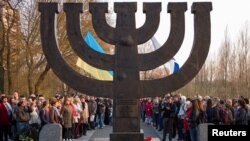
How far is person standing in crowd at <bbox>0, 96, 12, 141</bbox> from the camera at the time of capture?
55.0 feet

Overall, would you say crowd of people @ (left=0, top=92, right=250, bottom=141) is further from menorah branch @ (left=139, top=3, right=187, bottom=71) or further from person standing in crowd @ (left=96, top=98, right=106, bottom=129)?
person standing in crowd @ (left=96, top=98, right=106, bottom=129)

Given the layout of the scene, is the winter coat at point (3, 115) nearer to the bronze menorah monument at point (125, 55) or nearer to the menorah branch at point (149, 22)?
the bronze menorah monument at point (125, 55)

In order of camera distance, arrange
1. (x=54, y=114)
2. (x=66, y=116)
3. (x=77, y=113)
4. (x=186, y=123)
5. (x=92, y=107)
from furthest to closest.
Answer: (x=92, y=107) → (x=77, y=113) → (x=66, y=116) → (x=186, y=123) → (x=54, y=114)

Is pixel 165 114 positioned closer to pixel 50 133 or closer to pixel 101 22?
pixel 50 133

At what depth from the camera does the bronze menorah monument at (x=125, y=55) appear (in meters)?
11.3

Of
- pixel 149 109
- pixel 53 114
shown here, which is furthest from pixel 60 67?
pixel 149 109

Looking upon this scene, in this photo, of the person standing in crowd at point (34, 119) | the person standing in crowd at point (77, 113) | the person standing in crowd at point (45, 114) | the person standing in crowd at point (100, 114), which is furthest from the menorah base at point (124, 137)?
the person standing in crowd at point (100, 114)

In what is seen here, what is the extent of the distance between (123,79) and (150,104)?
56.4 ft

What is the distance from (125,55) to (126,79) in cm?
53

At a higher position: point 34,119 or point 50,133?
point 34,119

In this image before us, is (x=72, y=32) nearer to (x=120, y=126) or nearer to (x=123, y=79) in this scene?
(x=123, y=79)

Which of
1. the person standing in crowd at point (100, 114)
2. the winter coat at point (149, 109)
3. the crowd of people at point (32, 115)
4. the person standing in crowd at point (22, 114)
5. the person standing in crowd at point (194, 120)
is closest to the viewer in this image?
the person standing in crowd at point (194, 120)

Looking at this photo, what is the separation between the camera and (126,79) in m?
11.4

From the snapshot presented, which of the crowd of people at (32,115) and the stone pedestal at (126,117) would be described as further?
the crowd of people at (32,115)
